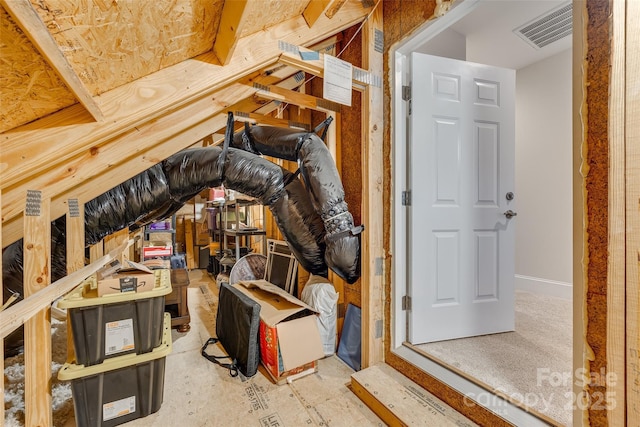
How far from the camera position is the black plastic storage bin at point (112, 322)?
4.61 ft

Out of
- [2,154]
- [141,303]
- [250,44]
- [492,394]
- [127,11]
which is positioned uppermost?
[250,44]

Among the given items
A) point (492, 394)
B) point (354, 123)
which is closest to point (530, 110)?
point (354, 123)

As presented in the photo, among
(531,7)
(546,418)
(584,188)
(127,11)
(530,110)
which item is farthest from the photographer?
(530,110)

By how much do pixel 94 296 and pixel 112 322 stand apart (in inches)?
6.9

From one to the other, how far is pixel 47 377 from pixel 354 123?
225 cm

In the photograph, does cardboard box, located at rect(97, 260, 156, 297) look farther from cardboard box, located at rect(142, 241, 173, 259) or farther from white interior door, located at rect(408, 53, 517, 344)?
cardboard box, located at rect(142, 241, 173, 259)

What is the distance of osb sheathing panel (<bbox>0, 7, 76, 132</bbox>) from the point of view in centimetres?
68

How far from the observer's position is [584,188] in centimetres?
97

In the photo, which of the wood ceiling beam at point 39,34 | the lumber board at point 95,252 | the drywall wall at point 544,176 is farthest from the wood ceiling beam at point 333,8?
the drywall wall at point 544,176

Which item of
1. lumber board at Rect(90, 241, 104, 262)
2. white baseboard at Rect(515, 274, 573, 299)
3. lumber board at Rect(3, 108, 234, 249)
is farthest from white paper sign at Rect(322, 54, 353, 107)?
white baseboard at Rect(515, 274, 573, 299)

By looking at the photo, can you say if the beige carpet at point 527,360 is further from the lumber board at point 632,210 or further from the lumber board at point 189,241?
the lumber board at point 189,241

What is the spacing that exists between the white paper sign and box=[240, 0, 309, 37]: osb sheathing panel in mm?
285

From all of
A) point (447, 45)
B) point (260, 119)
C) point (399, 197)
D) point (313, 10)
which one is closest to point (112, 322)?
point (260, 119)

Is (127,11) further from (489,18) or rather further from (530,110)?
(530,110)
